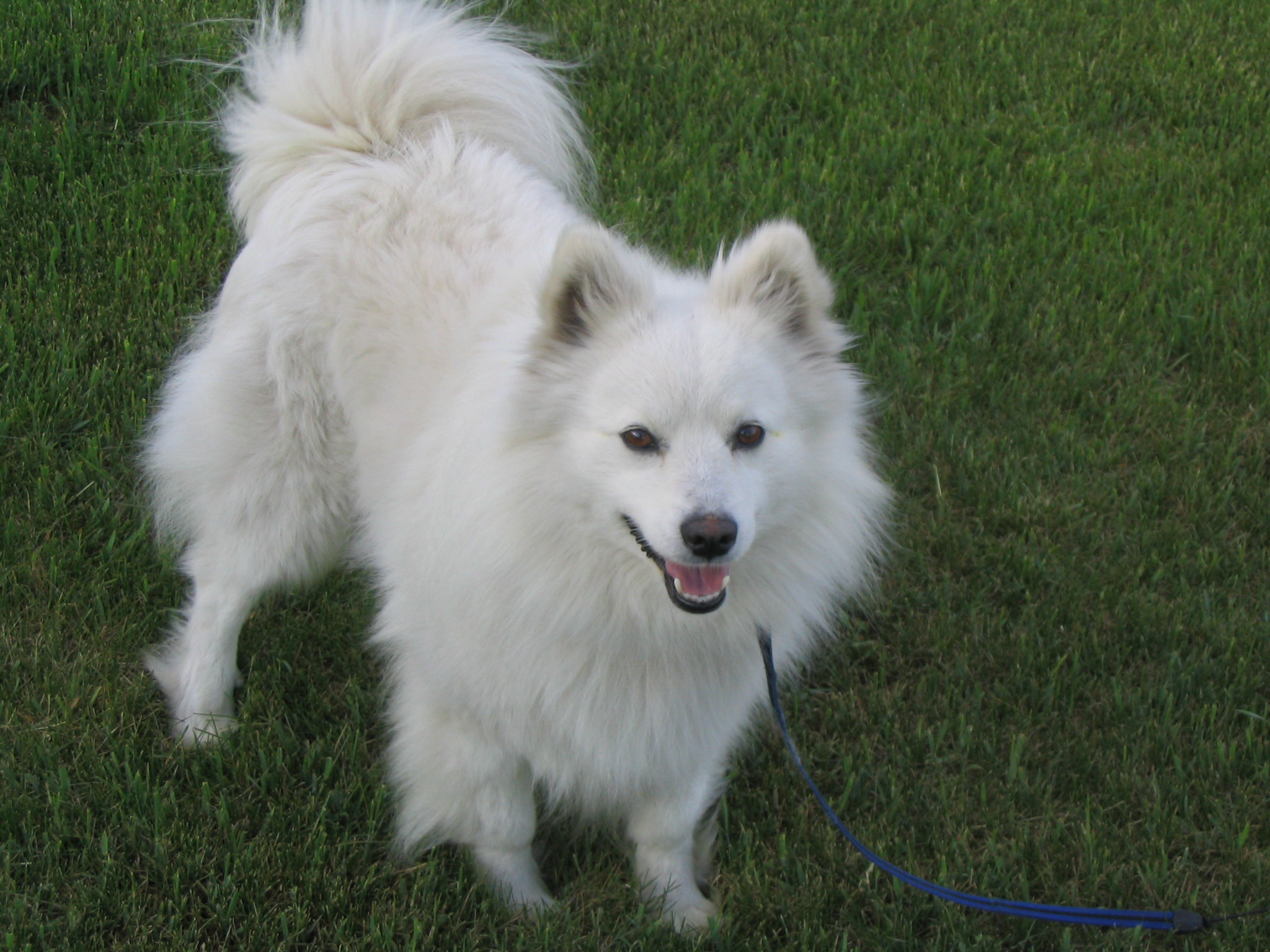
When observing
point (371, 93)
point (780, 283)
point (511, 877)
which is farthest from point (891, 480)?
point (371, 93)

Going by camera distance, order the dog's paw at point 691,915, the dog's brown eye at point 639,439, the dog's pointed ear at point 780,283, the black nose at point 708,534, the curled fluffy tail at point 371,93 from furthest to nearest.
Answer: the curled fluffy tail at point 371,93 → the dog's paw at point 691,915 → the dog's pointed ear at point 780,283 → the dog's brown eye at point 639,439 → the black nose at point 708,534

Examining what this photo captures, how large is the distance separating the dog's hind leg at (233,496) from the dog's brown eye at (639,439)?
1.27 metres

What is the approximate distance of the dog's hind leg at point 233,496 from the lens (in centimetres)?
333

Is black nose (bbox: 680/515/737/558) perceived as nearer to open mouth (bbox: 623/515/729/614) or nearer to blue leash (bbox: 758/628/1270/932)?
open mouth (bbox: 623/515/729/614)

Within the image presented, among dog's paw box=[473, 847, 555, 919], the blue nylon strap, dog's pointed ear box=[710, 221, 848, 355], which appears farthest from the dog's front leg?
dog's pointed ear box=[710, 221, 848, 355]

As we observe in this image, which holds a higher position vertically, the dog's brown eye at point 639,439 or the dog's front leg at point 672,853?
the dog's brown eye at point 639,439

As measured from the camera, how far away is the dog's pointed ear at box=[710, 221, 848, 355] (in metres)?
2.62

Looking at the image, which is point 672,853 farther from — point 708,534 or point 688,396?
point 688,396

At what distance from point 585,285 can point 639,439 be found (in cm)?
36

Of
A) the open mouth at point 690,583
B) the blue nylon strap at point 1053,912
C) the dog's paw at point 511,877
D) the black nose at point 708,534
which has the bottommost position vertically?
the dog's paw at point 511,877

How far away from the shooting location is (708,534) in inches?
89.0

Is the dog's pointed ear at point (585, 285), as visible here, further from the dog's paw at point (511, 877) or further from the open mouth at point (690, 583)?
the dog's paw at point (511, 877)

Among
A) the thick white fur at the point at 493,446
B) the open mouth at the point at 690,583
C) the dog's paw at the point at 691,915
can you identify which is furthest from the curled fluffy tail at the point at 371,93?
the dog's paw at the point at 691,915

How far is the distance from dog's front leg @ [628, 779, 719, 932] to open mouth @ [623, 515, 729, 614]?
2.60 feet
